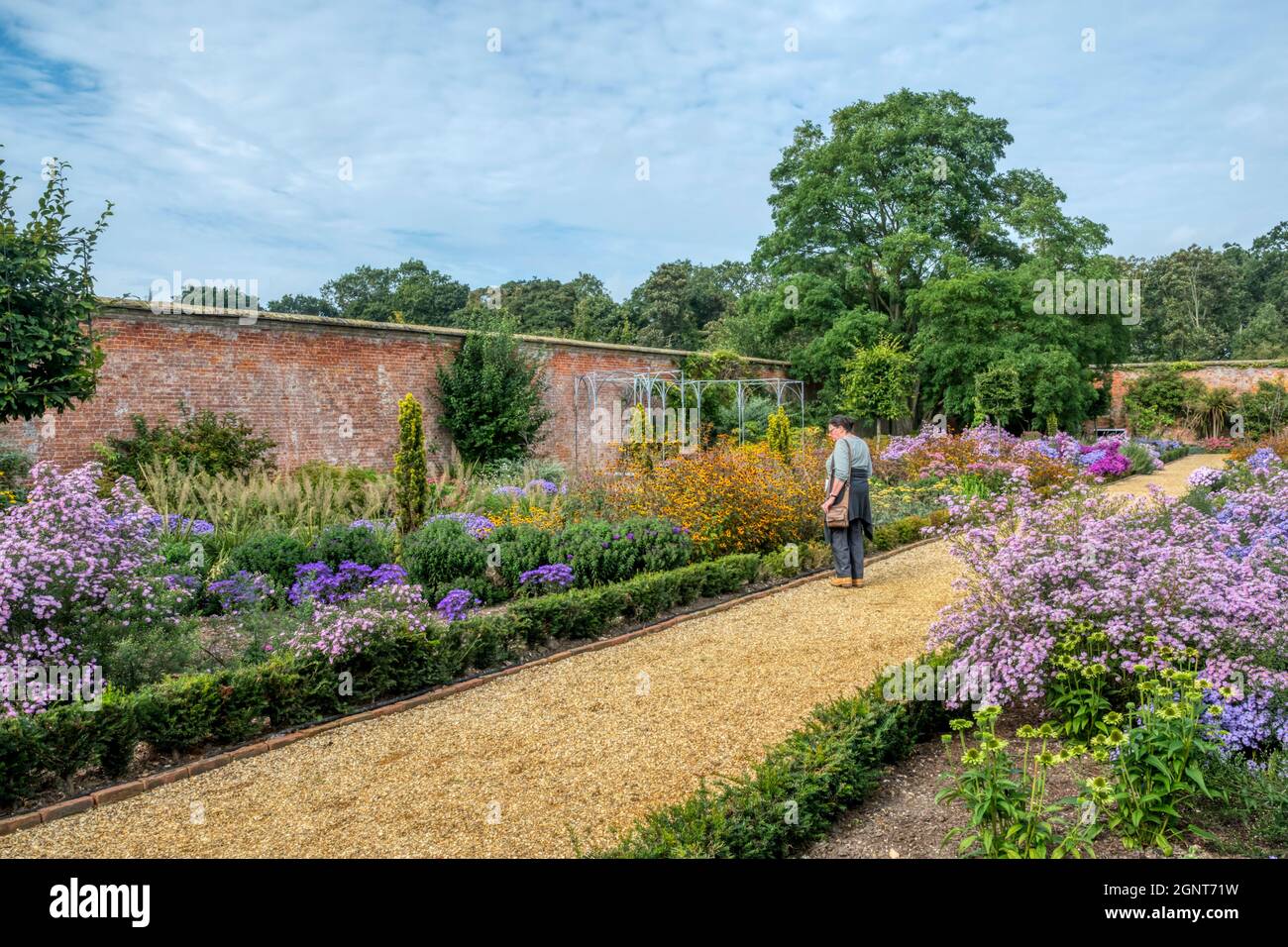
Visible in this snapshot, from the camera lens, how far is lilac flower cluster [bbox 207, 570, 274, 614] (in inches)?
238

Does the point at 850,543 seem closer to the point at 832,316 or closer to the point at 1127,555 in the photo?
the point at 1127,555

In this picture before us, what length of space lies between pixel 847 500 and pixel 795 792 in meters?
4.47

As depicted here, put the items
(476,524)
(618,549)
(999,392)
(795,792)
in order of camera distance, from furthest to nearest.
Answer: (999,392)
(476,524)
(618,549)
(795,792)

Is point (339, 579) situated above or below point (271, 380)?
below

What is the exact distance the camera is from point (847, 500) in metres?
7.36

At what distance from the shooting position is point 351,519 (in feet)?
29.6

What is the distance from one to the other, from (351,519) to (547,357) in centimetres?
781

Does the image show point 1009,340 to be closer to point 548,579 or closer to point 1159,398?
point 1159,398

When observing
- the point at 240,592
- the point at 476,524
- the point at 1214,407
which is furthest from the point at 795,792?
the point at 1214,407

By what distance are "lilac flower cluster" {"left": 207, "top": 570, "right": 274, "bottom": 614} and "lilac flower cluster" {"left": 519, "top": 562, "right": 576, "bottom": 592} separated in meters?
1.92

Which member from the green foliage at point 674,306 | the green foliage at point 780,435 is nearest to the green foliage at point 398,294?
the green foliage at point 674,306

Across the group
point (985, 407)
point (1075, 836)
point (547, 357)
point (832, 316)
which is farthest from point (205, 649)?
point (832, 316)

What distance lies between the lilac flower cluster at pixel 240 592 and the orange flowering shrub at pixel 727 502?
3.56m

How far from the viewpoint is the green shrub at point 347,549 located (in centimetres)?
680
